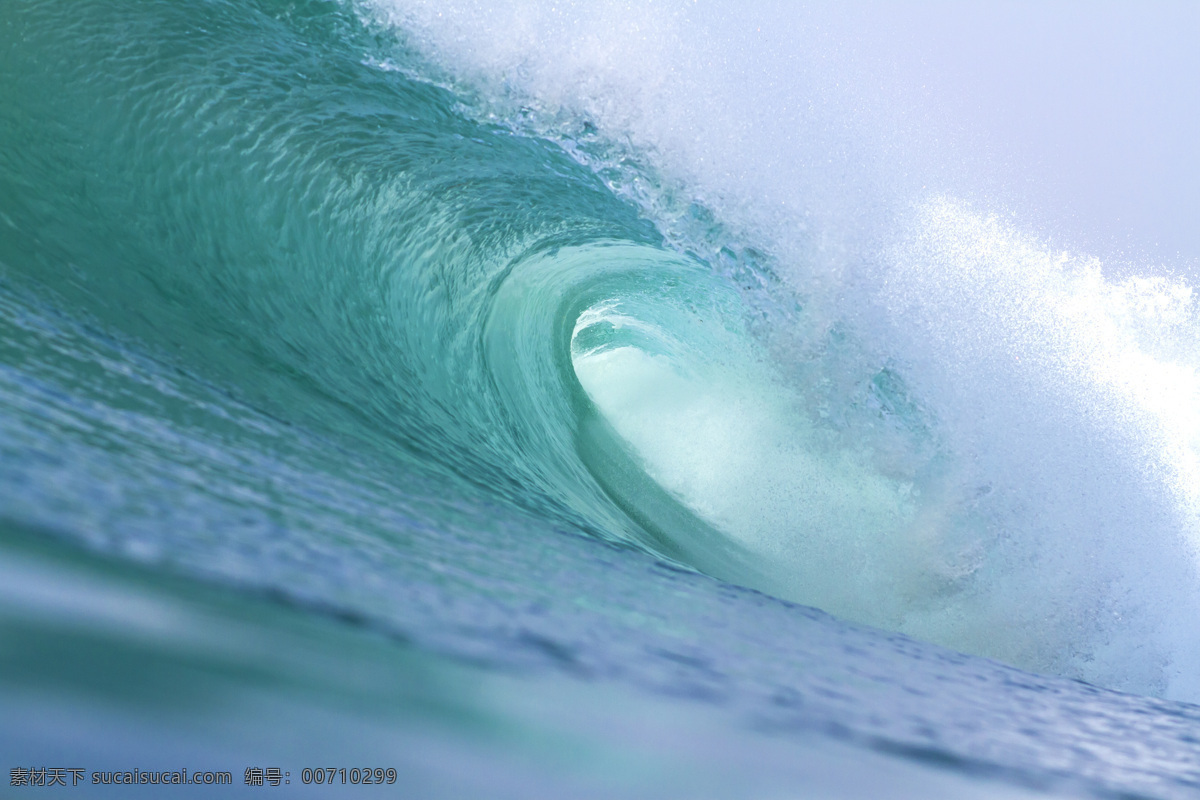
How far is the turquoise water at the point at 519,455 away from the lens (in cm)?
46

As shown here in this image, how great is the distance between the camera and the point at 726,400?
18.8 feet

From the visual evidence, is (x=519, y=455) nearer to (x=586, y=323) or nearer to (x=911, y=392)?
(x=911, y=392)

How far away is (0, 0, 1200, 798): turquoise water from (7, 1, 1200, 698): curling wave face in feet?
0.06

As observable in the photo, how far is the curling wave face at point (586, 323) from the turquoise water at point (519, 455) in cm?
2

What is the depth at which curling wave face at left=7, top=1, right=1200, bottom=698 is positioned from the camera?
Result: 2.49 meters

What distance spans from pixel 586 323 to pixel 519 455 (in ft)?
10.4

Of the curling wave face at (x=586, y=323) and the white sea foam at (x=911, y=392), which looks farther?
the white sea foam at (x=911, y=392)

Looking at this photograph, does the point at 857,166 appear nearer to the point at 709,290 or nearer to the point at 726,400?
the point at 709,290

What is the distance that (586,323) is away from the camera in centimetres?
663

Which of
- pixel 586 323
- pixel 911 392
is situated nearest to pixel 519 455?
pixel 911 392

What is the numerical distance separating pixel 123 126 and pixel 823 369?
308 centimetres

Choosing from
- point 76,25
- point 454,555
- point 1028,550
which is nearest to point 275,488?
point 454,555

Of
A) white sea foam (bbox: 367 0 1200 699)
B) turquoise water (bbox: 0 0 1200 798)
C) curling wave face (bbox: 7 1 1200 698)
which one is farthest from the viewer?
white sea foam (bbox: 367 0 1200 699)

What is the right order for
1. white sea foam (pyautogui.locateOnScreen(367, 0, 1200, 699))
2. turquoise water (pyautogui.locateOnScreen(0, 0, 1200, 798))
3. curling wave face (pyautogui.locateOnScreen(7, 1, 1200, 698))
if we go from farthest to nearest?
white sea foam (pyautogui.locateOnScreen(367, 0, 1200, 699)), curling wave face (pyautogui.locateOnScreen(7, 1, 1200, 698)), turquoise water (pyautogui.locateOnScreen(0, 0, 1200, 798))
